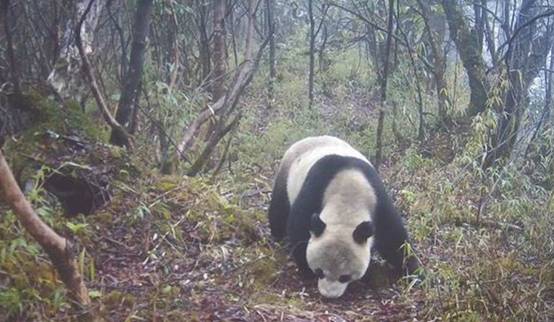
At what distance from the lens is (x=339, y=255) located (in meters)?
5.02

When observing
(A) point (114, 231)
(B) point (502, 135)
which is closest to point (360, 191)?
(A) point (114, 231)

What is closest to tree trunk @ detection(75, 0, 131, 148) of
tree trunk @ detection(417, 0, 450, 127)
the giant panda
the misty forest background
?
the misty forest background

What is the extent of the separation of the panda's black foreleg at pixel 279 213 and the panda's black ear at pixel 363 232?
1.31 meters

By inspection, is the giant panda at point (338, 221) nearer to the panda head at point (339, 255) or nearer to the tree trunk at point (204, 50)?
the panda head at point (339, 255)

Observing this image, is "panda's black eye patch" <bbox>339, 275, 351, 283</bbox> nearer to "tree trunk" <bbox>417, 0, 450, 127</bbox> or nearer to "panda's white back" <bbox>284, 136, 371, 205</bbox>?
"panda's white back" <bbox>284, 136, 371, 205</bbox>

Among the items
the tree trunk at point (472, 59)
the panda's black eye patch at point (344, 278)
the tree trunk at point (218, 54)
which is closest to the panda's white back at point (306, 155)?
the panda's black eye patch at point (344, 278)

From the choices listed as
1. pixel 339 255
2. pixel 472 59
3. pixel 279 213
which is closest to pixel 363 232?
pixel 339 255

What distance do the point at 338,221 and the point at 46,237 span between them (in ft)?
8.95

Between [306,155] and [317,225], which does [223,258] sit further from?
[306,155]

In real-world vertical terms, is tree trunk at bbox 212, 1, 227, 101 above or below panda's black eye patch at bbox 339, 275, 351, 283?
above

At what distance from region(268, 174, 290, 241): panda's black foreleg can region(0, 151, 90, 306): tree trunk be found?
3.04 m

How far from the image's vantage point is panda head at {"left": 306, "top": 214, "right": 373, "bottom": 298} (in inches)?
197

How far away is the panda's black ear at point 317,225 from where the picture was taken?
16.6ft

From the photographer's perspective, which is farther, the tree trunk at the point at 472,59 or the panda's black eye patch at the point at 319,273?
the tree trunk at the point at 472,59
